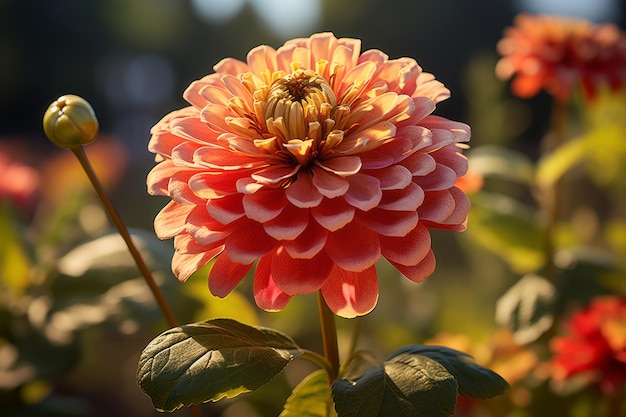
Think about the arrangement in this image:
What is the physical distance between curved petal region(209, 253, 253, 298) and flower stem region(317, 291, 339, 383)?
0.25 ft

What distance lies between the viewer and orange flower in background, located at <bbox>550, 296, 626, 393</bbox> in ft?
2.54

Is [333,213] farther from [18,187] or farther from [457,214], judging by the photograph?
[18,187]

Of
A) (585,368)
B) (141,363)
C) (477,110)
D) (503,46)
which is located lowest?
(477,110)

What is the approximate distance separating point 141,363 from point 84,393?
1.43m

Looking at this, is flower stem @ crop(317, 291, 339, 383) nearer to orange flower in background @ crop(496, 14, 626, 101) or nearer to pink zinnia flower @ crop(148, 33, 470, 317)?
pink zinnia flower @ crop(148, 33, 470, 317)

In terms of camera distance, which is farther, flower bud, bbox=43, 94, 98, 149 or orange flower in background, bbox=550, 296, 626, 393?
orange flower in background, bbox=550, 296, 626, 393

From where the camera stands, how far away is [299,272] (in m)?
0.46

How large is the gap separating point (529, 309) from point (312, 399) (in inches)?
14.3

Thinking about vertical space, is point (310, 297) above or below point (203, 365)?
below

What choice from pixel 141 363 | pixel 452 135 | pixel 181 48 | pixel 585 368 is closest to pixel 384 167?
pixel 452 135

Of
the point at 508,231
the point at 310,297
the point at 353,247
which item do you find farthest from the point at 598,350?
the point at 310,297

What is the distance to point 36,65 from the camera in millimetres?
7266

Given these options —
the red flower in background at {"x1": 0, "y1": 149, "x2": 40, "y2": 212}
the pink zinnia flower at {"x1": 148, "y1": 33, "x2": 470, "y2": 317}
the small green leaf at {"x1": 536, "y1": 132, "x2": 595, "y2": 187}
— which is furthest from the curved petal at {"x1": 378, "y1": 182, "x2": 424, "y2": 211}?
the red flower in background at {"x1": 0, "y1": 149, "x2": 40, "y2": 212}

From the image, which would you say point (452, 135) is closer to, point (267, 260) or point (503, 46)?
Result: point (267, 260)
